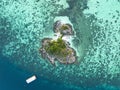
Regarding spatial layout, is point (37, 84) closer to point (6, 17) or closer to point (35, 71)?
point (35, 71)

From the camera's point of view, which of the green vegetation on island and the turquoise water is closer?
the green vegetation on island

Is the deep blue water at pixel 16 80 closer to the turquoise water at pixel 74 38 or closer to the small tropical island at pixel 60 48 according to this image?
the turquoise water at pixel 74 38

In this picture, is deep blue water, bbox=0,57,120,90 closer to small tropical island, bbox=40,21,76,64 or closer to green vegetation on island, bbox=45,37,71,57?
small tropical island, bbox=40,21,76,64

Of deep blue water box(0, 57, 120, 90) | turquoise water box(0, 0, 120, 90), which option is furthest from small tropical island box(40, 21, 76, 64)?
deep blue water box(0, 57, 120, 90)

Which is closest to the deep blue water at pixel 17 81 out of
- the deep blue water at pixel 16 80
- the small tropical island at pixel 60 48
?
the deep blue water at pixel 16 80

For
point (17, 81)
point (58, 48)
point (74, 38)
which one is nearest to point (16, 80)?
point (17, 81)
